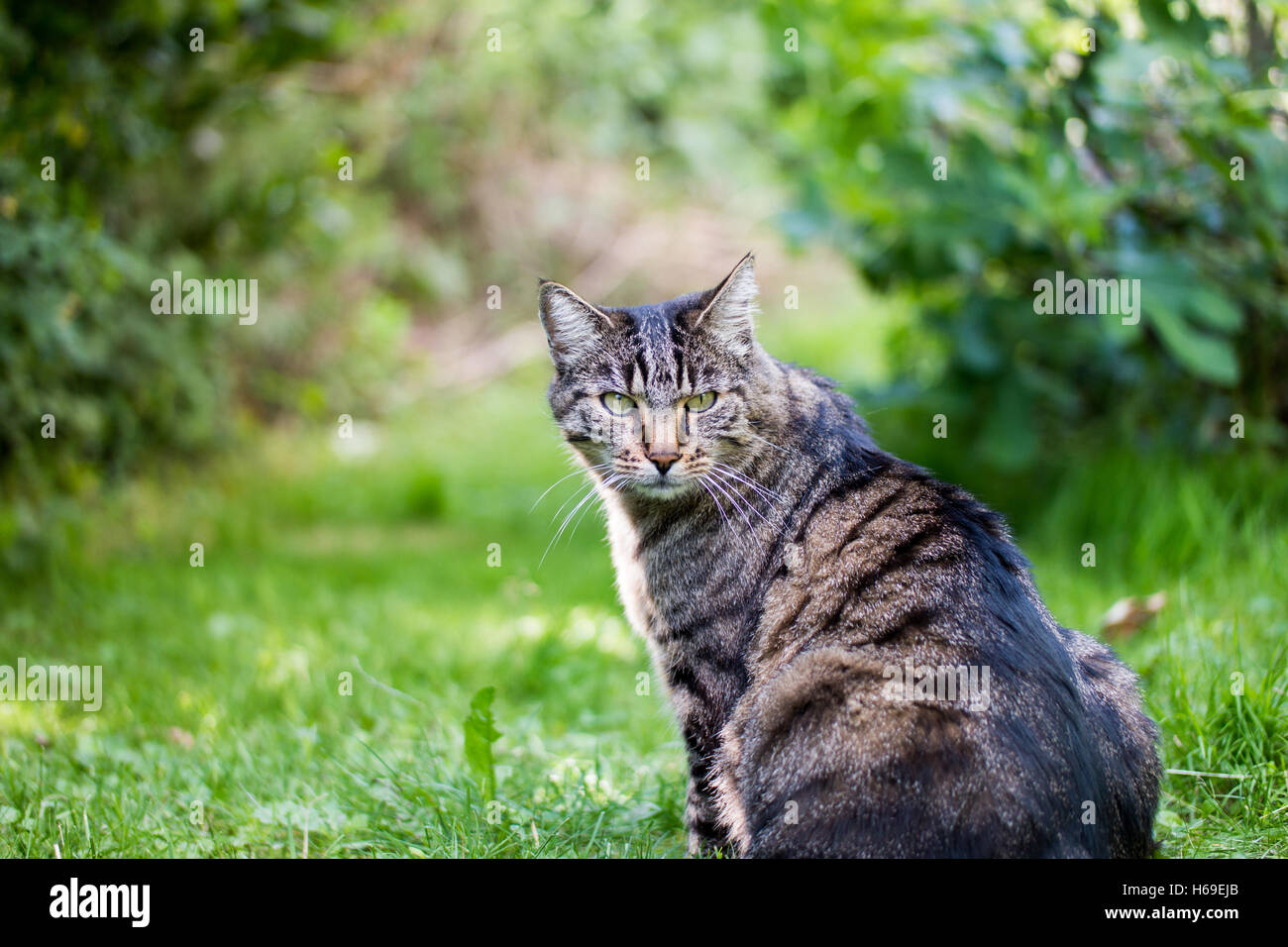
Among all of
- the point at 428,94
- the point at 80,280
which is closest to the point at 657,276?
the point at 428,94

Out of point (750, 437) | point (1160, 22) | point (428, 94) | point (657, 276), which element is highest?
point (428, 94)

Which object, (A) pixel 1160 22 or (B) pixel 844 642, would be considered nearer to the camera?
(B) pixel 844 642

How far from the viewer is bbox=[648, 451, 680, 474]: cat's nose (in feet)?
8.91

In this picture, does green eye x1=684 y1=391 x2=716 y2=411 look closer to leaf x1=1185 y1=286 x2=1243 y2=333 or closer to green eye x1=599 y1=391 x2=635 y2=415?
green eye x1=599 y1=391 x2=635 y2=415

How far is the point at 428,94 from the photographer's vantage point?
8453mm

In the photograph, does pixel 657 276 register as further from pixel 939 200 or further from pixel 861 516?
pixel 861 516

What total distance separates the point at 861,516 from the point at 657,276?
7.25 m

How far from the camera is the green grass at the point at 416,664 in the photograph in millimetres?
2697

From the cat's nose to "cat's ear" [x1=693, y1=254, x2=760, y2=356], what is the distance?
1.23 ft

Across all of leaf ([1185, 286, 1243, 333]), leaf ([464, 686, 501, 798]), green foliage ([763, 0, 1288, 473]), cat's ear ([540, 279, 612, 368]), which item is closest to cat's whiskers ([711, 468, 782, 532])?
cat's ear ([540, 279, 612, 368])

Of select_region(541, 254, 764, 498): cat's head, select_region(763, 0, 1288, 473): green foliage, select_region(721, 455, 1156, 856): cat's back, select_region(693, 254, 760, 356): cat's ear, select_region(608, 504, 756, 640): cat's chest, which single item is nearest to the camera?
select_region(721, 455, 1156, 856): cat's back

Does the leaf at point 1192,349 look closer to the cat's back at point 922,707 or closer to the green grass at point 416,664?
the green grass at point 416,664

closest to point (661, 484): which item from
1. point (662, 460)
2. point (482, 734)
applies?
point (662, 460)

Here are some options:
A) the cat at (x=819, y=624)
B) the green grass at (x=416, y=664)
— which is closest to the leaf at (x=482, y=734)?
the green grass at (x=416, y=664)
